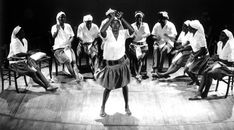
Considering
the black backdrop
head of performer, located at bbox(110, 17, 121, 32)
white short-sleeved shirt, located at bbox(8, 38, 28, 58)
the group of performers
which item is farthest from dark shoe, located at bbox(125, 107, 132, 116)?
the black backdrop

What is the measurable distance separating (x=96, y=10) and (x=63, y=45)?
241 cm

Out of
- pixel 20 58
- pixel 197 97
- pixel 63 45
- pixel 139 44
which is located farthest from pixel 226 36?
pixel 20 58

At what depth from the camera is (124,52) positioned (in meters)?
6.74

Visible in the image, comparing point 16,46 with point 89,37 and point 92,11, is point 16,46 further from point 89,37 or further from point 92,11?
point 92,11

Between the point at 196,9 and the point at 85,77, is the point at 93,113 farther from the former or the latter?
the point at 196,9

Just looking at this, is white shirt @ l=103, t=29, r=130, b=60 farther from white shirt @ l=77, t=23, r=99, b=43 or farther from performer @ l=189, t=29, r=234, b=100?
Answer: white shirt @ l=77, t=23, r=99, b=43

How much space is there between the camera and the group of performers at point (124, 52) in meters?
6.72

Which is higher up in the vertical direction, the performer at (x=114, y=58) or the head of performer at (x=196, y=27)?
the head of performer at (x=196, y=27)

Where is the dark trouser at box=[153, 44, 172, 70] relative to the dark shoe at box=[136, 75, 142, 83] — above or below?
above

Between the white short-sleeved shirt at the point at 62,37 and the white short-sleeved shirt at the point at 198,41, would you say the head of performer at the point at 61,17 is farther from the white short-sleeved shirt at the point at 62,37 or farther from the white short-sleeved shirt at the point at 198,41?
the white short-sleeved shirt at the point at 198,41

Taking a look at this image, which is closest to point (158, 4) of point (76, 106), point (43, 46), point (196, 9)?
point (196, 9)

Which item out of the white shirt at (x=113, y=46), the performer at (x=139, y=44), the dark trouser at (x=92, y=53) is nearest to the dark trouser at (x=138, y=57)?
the performer at (x=139, y=44)

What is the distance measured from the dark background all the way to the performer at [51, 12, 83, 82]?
5.83ft

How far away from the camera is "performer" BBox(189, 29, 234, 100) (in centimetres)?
754
